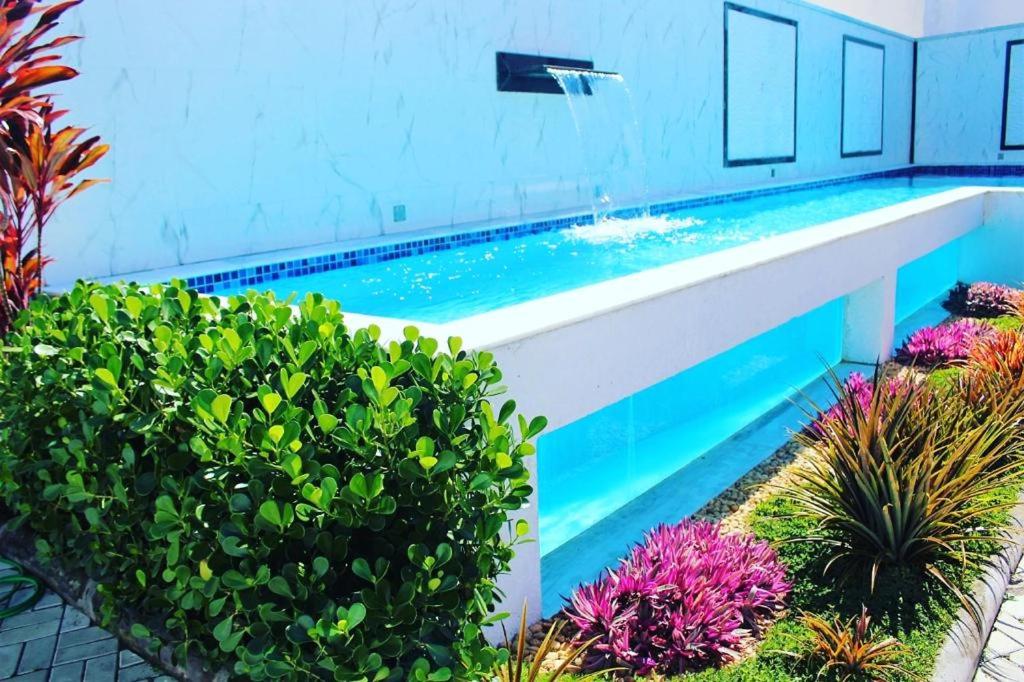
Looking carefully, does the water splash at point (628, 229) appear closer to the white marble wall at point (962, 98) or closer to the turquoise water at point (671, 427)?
the turquoise water at point (671, 427)

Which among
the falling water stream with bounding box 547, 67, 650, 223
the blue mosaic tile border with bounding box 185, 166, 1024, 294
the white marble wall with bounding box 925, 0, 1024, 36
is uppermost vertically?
the white marble wall with bounding box 925, 0, 1024, 36

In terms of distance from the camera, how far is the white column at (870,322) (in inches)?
284

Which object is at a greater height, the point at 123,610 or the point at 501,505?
the point at 501,505

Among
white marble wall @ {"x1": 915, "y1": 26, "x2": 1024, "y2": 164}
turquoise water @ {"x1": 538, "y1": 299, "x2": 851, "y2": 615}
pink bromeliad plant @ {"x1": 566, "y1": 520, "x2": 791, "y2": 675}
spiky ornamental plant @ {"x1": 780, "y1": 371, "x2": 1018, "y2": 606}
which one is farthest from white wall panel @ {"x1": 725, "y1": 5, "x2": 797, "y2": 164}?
pink bromeliad plant @ {"x1": 566, "y1": 520, "x2": 791, "y2": 675}

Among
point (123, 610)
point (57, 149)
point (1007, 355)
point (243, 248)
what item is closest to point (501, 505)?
point (123, 610)

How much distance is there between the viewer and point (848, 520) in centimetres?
364

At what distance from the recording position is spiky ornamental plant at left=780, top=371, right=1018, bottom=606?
138 inches

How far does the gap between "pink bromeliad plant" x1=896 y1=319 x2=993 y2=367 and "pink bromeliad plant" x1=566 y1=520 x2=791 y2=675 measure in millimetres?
Answer: 3994

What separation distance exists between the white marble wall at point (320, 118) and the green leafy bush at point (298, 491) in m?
4.04

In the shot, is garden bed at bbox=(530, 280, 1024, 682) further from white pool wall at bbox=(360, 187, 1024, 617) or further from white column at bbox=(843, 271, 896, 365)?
white column at bbox=(843, 271, 896, 365)

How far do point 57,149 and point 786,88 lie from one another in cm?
1276

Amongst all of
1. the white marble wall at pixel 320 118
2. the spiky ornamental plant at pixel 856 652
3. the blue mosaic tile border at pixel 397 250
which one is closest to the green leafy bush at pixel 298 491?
the spiky ornamental plant at pixel 856 652

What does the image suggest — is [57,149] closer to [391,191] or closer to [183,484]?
[183,484]

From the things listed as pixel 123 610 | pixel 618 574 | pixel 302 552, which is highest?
pixel 302 552
